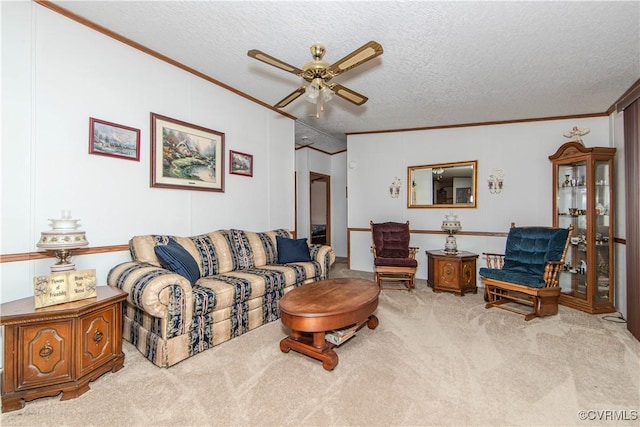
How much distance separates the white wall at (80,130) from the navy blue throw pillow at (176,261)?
0.51 metres

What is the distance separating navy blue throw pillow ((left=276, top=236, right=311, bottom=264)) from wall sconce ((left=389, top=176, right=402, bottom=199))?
A: 7.84 ft

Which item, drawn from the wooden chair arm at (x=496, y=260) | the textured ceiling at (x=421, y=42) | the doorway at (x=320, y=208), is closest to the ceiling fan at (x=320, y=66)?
the textured ceiling at (x=421, y=42)

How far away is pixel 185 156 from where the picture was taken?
3199mm

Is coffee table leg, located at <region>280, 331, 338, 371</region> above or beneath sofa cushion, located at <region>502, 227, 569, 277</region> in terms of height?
beneath

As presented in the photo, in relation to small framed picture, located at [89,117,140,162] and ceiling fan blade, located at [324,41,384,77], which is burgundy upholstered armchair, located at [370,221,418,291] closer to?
ceiling fan blade, located at [324,41,384,77]

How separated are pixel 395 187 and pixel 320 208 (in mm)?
3298

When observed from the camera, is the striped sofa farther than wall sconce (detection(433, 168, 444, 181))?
No

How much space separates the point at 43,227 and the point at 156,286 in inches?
41.5

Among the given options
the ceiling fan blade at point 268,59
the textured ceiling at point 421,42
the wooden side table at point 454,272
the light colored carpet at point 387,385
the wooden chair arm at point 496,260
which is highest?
the textured ceiling at point 421,42

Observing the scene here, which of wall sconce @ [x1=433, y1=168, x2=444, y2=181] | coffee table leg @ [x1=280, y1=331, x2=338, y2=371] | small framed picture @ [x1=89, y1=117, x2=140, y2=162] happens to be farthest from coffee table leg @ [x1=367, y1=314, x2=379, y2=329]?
wall sconce @ [x1=433, y1=168, x2=444, y2=181]

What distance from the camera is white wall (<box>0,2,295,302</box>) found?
207cm

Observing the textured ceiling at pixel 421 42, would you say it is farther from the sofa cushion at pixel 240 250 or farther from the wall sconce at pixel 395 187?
the sofa cushion at pixel 240 250

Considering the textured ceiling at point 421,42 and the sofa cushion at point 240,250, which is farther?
the sofa cushion at point 240,250

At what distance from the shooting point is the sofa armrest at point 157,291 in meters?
2.06
